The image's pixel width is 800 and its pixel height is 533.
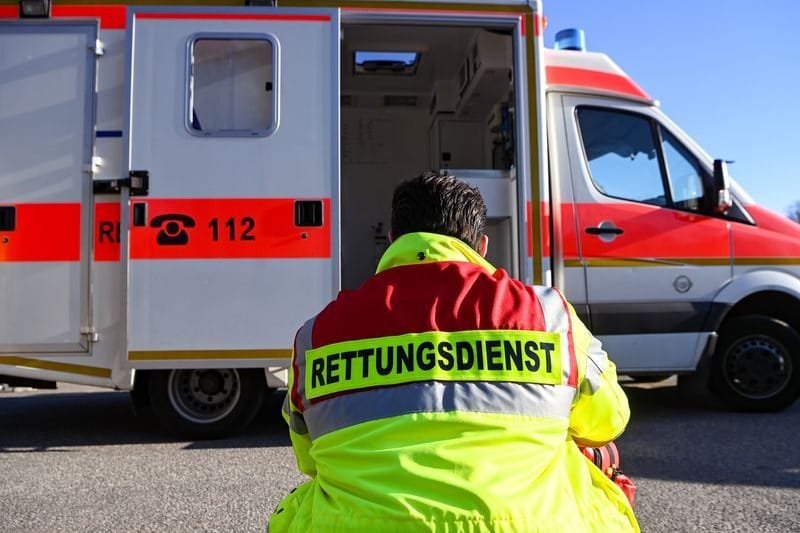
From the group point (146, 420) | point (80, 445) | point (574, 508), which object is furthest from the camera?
point (146, 420)

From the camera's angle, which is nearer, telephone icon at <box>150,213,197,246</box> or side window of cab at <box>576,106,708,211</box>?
telephone icon at <box>150,213,197,246</box>

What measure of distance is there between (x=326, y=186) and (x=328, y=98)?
579 mm

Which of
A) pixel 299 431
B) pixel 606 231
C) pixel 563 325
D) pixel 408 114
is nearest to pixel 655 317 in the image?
pixel 606 231

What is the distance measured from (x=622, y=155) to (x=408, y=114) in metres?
2.79

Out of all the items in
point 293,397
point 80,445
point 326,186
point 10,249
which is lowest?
point 80,445

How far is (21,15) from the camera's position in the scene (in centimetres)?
466

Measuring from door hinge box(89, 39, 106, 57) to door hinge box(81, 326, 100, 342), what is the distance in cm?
176

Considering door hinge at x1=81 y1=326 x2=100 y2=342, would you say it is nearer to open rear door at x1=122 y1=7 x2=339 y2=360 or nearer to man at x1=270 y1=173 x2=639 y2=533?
open rear door at x1=122 y1=7 x2=339 y2=360

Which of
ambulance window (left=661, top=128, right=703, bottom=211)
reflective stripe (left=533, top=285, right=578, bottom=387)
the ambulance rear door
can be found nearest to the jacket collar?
reflective stripe (left=533, top=285, right=578, bottom=387)

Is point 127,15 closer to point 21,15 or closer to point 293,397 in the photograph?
point 21,15

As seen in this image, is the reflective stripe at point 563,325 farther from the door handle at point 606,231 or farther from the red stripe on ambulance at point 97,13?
the red stripe on ambulance at point 97,13

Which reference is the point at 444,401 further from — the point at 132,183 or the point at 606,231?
the point at 606,231

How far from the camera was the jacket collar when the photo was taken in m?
1.56

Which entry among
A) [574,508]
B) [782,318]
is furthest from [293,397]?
[782,318]
